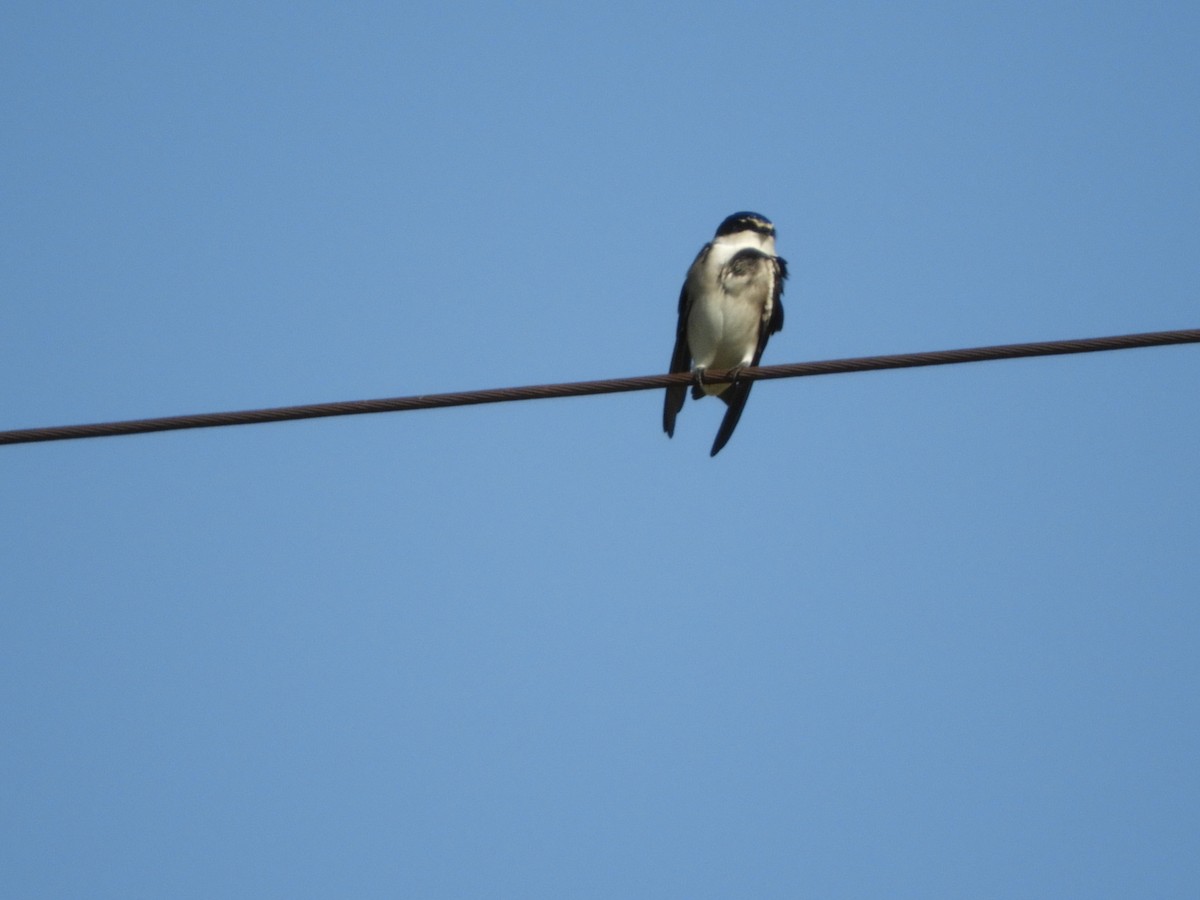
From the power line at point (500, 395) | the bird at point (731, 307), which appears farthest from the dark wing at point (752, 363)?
the power line at point (500, 395)

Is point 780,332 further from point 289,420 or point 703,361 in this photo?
point 289,420

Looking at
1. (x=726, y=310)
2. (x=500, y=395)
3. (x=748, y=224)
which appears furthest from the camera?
(x=748, y=224)

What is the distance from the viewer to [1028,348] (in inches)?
223

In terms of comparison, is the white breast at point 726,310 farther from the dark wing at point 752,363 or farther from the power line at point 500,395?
the power line at point 500,395

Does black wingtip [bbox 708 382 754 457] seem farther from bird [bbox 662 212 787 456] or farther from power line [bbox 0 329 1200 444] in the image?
power line [bbox 0 329 1200 444]

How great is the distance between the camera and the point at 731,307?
966 cm

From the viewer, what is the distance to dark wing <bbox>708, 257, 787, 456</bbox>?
9.64 m

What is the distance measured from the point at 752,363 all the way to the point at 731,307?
40cm

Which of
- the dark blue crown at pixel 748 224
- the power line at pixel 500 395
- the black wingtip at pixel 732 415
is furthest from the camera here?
the dark blue crown at pixel 748 224

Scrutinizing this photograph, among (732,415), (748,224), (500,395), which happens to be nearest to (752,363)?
(732,415)

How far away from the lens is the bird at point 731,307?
966cm

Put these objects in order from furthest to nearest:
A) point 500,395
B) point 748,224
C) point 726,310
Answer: point 748,224 → point 726,310 → point 500,395

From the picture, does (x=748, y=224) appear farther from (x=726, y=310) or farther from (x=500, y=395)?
(x=500, y=395)

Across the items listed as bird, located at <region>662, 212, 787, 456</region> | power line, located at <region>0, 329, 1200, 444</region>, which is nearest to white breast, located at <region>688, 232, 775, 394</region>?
bird, located at <region>662, 212, 787, 456</region>
